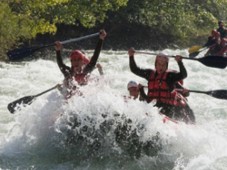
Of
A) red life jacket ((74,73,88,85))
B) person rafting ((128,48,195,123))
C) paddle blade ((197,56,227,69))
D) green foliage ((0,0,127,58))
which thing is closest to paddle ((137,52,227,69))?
paddle blade ((197,56,227,69))

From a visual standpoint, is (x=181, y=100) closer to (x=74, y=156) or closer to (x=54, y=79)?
(x=74, y=156)

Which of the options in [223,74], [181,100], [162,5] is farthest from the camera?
[162,5]

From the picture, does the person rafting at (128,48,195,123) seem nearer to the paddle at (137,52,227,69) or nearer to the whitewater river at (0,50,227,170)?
the whitewater river at (0,50,227,170)

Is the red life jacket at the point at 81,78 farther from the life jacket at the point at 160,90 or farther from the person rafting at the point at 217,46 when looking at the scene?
the person rafting at the point at 217,46

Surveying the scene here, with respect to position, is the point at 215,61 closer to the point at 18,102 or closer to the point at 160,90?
the point at 160,90

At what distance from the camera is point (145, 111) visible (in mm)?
6566

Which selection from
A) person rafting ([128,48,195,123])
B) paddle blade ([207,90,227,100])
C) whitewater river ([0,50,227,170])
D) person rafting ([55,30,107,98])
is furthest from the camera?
paddle blade ([207,90,227,100])

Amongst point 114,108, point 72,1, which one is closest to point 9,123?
point 114,108

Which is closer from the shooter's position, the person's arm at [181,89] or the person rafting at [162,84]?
the person rafting at [162,84]

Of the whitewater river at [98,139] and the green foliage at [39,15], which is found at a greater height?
the green foliage at [39,15]

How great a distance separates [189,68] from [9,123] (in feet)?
26.0

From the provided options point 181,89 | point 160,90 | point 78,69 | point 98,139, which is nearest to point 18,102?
point 78,69

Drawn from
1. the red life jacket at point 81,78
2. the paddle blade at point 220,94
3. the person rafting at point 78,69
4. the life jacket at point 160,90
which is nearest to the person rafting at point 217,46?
the paddle blade at point 220,94

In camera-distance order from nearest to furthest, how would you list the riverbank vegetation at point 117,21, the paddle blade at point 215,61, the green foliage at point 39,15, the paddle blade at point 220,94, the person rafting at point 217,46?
the paddle blade at point 215,61, the paddle blade at point 220,94, the green foliage at point 39,15, the riverbank vegetation at point 117,21, the person rafting at point 217,46
